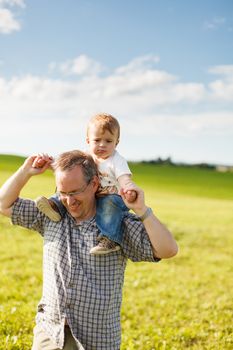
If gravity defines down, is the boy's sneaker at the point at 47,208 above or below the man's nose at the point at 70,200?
below

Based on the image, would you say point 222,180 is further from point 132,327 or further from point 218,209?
point 132,327

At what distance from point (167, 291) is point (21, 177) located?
25.4 feet

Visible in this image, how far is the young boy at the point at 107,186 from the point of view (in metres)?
4.40

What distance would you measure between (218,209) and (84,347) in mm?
26961

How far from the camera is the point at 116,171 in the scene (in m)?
4.61

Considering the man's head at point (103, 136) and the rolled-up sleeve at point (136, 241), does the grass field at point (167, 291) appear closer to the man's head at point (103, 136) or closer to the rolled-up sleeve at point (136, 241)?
the rolled-up sleeve at point (136, 241)

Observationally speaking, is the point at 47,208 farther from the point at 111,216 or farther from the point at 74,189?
the point at 111,216

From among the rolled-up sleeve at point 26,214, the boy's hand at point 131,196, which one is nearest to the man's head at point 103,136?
the rolled-up sleeve at point 26,214

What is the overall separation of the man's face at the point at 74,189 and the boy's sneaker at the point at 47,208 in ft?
0.48

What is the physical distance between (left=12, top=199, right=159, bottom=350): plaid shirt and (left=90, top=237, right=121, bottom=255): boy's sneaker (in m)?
0.07

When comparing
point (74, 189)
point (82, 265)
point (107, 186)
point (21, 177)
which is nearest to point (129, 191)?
point (74, 189)

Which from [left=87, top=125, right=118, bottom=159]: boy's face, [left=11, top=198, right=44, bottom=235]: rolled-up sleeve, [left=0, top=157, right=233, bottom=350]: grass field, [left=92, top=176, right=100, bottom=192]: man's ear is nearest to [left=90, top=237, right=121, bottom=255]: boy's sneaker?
[left=92, top=176, right=100, bottom=192]: man's ear

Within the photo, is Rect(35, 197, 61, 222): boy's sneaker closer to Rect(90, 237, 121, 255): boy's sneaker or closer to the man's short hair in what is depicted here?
the man's short hair

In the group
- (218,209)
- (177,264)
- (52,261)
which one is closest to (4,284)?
(177,264)
